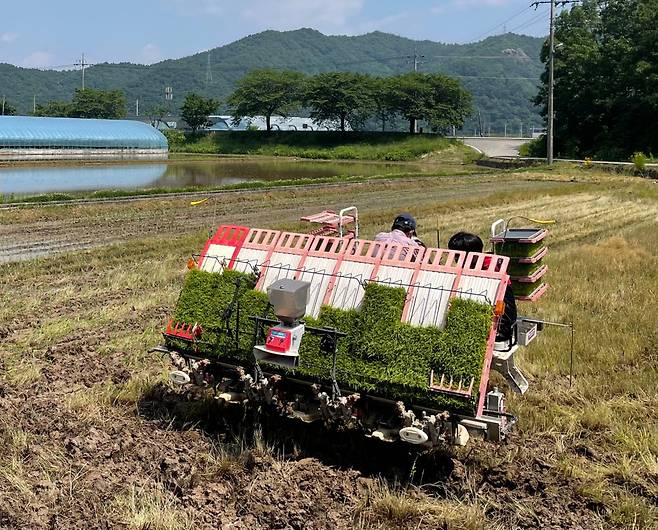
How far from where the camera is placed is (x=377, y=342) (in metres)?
4.71

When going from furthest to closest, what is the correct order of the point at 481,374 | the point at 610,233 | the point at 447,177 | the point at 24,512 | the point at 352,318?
the point at 447,177
the point at 610,233
the point at 352,318
the point at 481,374
the point at 24,512

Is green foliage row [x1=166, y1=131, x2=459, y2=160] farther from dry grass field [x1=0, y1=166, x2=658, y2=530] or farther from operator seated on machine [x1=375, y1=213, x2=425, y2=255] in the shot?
operator seated on machine [x1=375, y1=213, x2=425, y2=255]

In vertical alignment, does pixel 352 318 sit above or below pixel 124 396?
above

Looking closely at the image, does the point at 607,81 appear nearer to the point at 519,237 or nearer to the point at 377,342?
the point at 519,237

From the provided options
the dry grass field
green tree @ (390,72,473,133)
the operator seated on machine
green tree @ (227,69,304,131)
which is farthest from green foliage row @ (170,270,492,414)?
green tree @ (227,69,304,131)

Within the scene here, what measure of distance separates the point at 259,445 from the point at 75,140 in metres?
57.3

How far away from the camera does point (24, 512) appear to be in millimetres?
4055

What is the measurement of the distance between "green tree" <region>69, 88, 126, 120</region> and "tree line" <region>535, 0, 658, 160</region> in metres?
59.8

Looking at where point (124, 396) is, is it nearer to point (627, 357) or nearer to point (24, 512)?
point (24, 512)

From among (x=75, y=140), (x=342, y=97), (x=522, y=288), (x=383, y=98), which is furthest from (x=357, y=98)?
(x=522, y=288)

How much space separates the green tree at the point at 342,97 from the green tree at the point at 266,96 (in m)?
5.67

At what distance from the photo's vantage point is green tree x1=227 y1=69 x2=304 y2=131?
86.3 meters

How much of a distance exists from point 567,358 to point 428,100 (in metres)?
71.7

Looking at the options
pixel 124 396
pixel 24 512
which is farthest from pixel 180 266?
pixel 24 512
